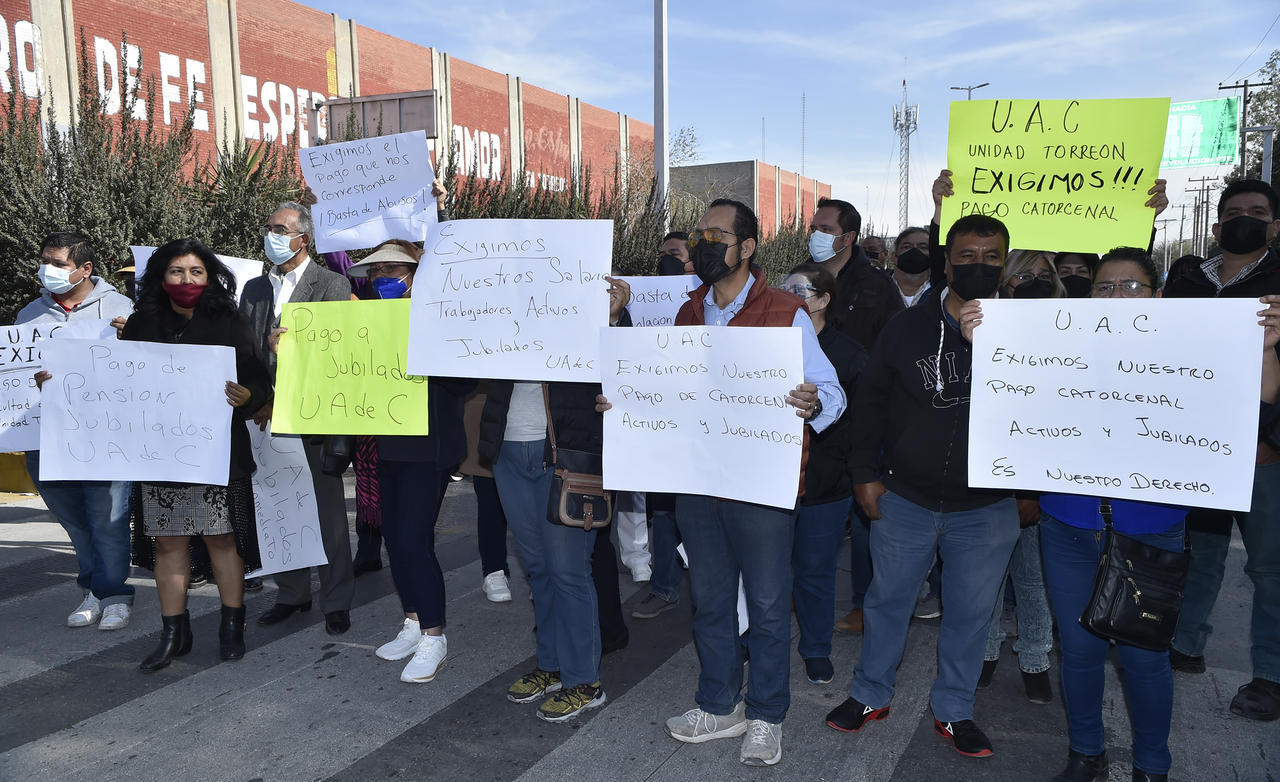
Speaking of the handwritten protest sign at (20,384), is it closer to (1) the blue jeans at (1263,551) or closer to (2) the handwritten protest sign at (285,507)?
(2) the handwritten protest sign at (285,507)

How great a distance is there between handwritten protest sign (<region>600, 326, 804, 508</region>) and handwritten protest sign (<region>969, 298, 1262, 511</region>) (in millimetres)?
648

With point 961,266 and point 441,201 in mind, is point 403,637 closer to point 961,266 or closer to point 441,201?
point 441,201

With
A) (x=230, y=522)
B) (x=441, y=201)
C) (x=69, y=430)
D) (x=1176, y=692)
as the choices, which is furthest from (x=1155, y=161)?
(x=69, y=430)

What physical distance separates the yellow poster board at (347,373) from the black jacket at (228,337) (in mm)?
264

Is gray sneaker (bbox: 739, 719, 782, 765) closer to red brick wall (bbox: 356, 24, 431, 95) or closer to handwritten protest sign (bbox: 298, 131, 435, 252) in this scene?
handwritten protest sign (bbox: 298, 131, 435, 252)

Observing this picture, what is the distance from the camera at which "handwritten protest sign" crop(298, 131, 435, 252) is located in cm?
430

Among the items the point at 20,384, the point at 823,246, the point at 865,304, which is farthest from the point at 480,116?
the point at 865,304

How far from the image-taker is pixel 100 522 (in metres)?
4.84

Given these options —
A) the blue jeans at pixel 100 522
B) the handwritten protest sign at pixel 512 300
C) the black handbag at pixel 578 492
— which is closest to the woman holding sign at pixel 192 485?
the blue jeans at pixel 100 522

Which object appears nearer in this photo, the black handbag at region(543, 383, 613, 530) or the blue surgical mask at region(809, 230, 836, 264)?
the black handbag at region(543, 383, 613, 530)

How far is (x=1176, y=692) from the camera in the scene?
3.99 meters

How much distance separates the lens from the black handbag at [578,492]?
3.57 metres

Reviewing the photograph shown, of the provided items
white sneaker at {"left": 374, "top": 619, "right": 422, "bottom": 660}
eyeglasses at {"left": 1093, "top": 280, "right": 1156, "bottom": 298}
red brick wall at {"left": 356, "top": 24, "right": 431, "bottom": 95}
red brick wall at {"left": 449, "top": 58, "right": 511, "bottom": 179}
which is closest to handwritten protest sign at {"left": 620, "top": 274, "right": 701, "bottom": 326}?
white sneaker at {"left": 374, "top": 619, "right": 422, "bottom": 660}

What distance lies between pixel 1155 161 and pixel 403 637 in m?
4.04
